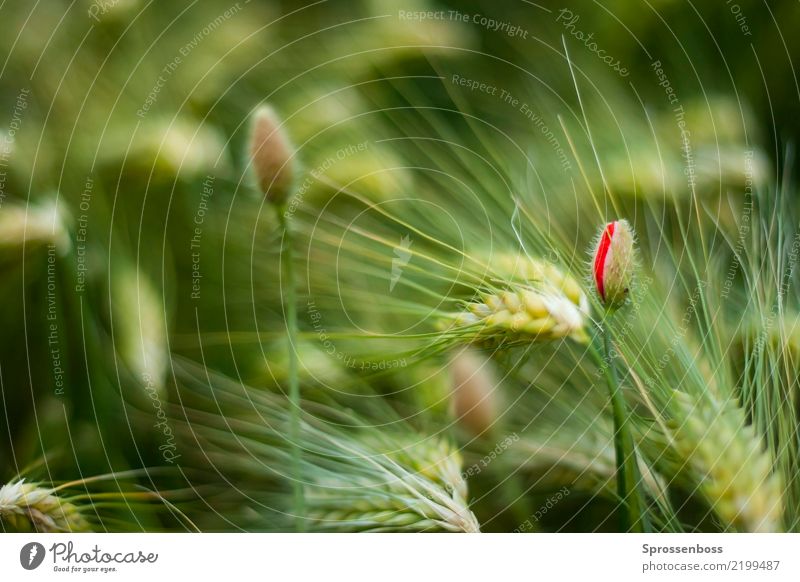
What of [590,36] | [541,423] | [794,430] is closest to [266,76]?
[590,36]

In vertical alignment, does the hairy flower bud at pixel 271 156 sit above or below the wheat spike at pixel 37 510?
above

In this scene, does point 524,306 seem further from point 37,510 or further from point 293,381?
point 37,510

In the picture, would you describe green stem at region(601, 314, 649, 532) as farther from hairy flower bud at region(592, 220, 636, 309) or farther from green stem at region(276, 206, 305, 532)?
green stem at region(276, 206, 305, 532)

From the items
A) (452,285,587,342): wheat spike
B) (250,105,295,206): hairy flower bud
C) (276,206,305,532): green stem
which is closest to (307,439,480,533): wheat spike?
(276,206,305,532): green stem

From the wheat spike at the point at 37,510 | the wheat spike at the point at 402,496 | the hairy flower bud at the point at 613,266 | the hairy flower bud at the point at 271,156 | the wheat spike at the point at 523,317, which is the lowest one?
the wheat spike at the point at 37,510

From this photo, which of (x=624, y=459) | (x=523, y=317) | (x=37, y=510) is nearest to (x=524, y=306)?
(x=523, y=317)

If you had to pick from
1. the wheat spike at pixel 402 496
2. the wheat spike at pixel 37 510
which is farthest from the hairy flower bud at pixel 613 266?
the wheat spike at pixel 37 510

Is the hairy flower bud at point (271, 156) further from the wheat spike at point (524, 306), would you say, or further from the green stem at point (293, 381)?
the wheat spike at point (524, 306)
